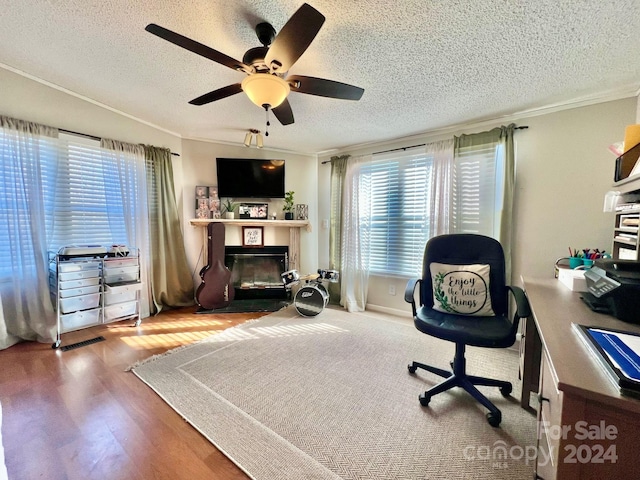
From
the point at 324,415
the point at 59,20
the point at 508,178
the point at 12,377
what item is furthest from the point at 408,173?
the point at 12,377

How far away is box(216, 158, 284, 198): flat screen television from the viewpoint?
3387 mm

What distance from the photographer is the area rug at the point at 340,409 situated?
1.18m

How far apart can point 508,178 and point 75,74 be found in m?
3.80

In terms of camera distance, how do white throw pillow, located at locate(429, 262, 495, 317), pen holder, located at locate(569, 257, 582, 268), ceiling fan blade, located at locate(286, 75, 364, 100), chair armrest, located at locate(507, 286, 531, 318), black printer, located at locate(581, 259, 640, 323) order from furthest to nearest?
1. pen holder, located at locate(569, 257, 582, 268)
2. white throw pillow, located at locate(429, 262, 495, 317)
3. ceiling fan blade, located at locate(286, 75, 364, 100)
4. chair armrest, located at locate(507, 286, 531, 318)
5. black printer, located at locate(581, 259, 640, 323)

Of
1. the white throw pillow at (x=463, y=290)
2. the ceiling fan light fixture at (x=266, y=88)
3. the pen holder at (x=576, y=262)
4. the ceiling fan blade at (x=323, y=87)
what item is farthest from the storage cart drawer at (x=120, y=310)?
the pen holder at (x=576, y=262)

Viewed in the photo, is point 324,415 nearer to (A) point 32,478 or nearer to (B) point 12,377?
(A) point 32,478

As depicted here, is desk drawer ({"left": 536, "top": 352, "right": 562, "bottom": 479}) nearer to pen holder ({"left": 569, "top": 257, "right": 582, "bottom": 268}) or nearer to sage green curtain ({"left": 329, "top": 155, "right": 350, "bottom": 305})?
pen holder ({"left": 569, "top": 257, "right": 582, "bottom": 268})

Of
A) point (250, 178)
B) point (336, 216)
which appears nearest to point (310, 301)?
point (336, 216)

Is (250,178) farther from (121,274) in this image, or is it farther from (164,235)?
(121,274)

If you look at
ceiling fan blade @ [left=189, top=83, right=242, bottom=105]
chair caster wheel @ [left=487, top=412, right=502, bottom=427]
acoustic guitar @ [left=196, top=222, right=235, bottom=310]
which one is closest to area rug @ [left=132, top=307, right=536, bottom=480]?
chair caster wheel @ [left=487, top=412, right=502, bottom=427]

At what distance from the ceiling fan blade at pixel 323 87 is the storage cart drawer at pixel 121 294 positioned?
2.48 m

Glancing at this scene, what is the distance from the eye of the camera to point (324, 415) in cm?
147

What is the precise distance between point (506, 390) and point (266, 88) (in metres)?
2.40

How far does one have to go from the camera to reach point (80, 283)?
2.30 metres
